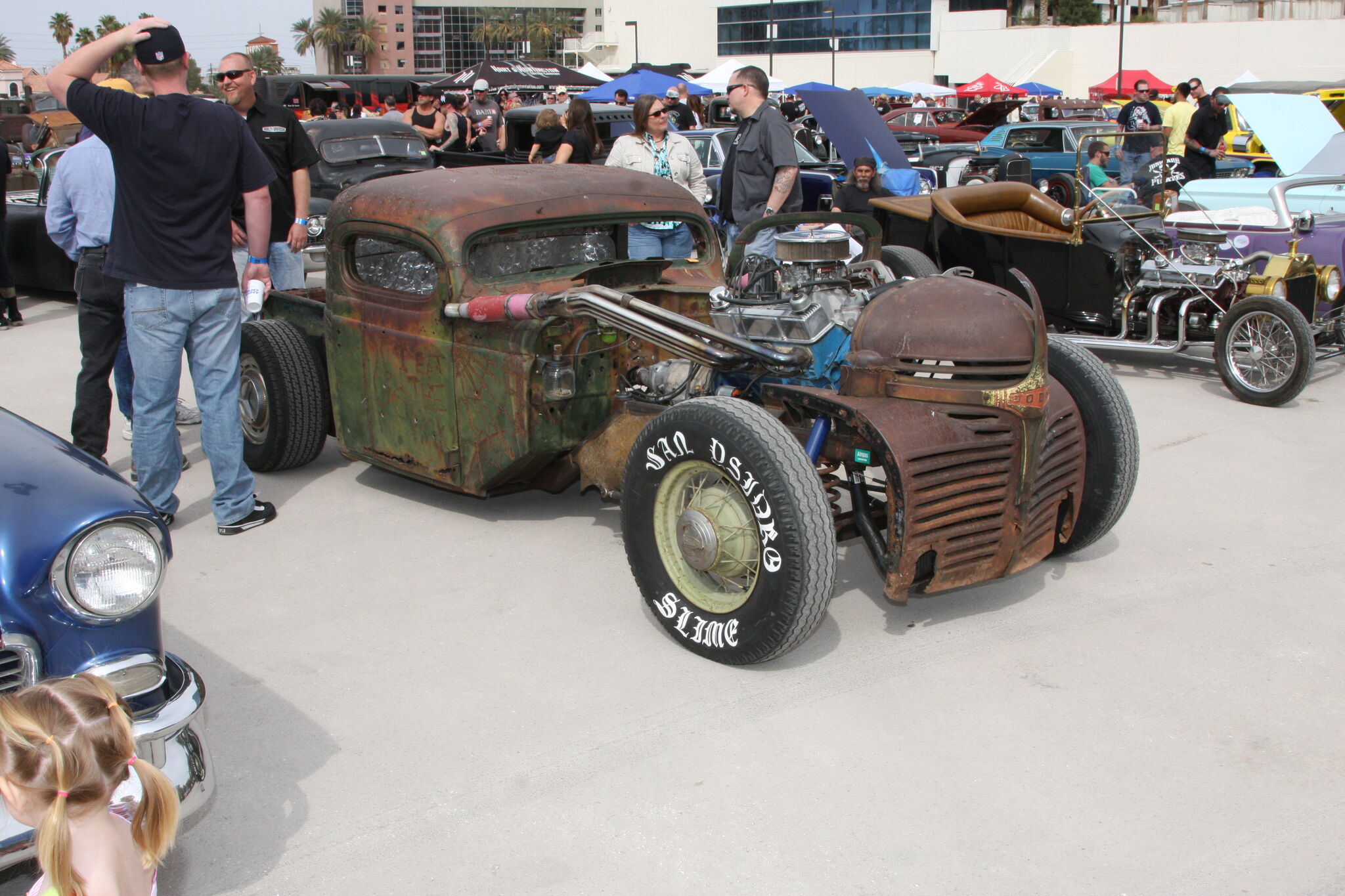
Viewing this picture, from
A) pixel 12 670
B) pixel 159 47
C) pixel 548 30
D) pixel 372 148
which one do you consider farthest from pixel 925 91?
pixel 548 30

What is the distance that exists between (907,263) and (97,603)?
6240 millimetres

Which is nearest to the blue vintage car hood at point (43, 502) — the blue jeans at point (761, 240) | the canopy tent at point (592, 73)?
the blue jeans at point (761, 240)

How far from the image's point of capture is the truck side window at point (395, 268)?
4977 millimetres

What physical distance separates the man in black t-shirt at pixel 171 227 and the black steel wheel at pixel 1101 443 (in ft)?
10.4

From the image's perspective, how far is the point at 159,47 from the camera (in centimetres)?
422

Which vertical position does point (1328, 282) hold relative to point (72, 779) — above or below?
above

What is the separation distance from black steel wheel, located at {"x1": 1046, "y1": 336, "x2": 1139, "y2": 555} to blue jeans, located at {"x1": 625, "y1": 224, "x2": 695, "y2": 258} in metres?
2.14

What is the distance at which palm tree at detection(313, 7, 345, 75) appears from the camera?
410 feet

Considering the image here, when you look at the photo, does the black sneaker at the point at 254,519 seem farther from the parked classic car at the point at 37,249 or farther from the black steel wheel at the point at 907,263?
the parked classic car at the point at 37,249

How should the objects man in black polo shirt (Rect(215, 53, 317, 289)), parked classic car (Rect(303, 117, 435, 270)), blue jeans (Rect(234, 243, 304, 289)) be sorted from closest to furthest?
man in black polo shirt (Rect(215, 53, 317, 289))
blue jeans (Rect(234, 243, 304, 289))
parked classic car (Rect(303, 117, 435, 270))

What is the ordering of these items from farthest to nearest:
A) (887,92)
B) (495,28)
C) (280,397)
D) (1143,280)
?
(495,28)
(887,92)
(1143,280)
(280,397)

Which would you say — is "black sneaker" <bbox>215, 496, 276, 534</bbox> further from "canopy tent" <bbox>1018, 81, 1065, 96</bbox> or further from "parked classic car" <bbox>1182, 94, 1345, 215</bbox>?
"canopy tent" <bbox>1018, 81, 1065, 96</bbox>

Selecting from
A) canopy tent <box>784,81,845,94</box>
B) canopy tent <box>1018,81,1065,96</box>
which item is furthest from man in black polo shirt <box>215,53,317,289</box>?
canopy tent <box>1018,81,1065,96</box>

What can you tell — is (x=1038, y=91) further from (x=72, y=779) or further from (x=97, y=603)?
(x=72, y=779)
